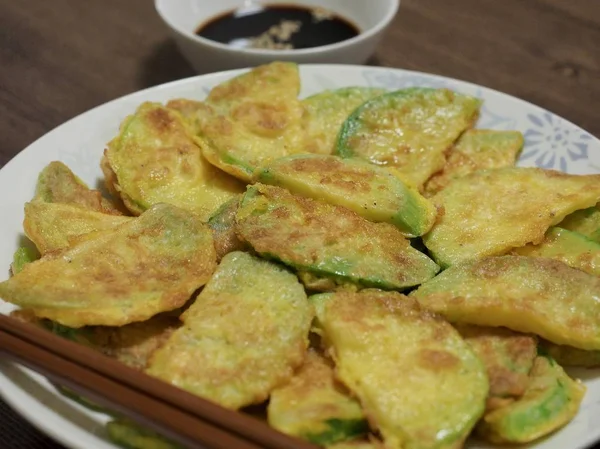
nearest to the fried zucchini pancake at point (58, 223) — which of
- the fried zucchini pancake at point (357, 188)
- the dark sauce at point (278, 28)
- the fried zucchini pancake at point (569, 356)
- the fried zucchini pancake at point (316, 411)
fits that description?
the fried zucchini pancake at point (357, 188)

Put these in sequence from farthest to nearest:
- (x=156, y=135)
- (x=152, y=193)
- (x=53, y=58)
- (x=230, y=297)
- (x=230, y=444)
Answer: (x=53, y=58) → (x=156, y=135) → (x=152, y=193) → (x=230, y=297) → (x=230, y=444)

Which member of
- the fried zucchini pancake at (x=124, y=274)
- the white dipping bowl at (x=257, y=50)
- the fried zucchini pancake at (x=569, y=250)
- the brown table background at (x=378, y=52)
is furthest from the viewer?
the brown table background at (x=378, y=52)

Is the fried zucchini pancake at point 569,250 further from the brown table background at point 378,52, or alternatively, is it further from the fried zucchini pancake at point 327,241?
the brown table background at point 378,52

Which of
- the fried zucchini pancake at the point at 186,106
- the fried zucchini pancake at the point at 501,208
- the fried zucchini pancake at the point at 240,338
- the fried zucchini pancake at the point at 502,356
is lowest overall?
the fried zucchini pancake at the point at 502,356

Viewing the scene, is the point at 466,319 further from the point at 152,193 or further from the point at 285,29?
the point at 285,29

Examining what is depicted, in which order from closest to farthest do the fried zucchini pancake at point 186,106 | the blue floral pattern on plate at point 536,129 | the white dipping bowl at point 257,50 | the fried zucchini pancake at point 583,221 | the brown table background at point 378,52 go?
1. the fried zucchini pancake at point 583,221
2. the blue floral pattern on plate at point 536,129
3. the fried zucchini pancake at point 186,106
4. the white dipping bowl at point 257,50
5. the brown table background at point 378,52

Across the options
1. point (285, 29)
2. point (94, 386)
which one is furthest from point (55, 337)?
point (285, 29)

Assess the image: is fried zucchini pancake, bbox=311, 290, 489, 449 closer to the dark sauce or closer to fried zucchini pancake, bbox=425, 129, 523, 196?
fried zucchini pancake, bbox=425, 129, 523, 196

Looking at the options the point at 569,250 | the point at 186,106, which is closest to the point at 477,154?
the point at 569,250

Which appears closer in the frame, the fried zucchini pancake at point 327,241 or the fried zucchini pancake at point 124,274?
the fried zucchini pancake at point 124,274
